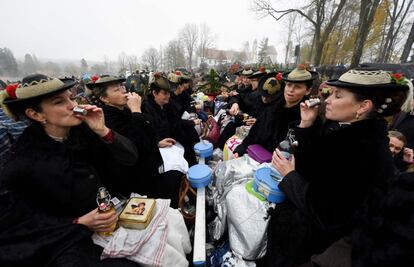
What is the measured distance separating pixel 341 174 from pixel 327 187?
15cm

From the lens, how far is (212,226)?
8.09ft

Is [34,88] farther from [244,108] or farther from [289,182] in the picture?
[244,108]

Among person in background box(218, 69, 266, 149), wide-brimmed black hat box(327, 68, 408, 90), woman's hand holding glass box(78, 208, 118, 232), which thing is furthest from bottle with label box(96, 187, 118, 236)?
person in background box(218, 69, 266, 149)

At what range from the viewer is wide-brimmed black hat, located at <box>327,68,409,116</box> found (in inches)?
58.6

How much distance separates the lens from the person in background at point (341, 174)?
1430 millimetres

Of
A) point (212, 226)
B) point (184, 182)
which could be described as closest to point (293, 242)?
point (212, 226)

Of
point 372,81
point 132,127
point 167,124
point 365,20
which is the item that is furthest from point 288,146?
point 365,20

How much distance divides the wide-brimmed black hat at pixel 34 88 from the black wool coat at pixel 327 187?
2.19 m

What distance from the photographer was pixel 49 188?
4.95ft

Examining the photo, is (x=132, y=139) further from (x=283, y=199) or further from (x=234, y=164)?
(x=283, y=199)

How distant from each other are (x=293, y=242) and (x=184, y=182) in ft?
5.34

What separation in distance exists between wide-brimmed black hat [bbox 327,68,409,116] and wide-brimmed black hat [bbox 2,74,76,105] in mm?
2382

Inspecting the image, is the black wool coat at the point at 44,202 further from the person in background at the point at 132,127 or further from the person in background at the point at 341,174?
the person in background at the point at 341,174

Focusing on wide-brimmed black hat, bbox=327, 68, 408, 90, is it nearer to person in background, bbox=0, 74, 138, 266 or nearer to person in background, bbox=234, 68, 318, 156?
person in background, bbox=234, 68, 318, 156
